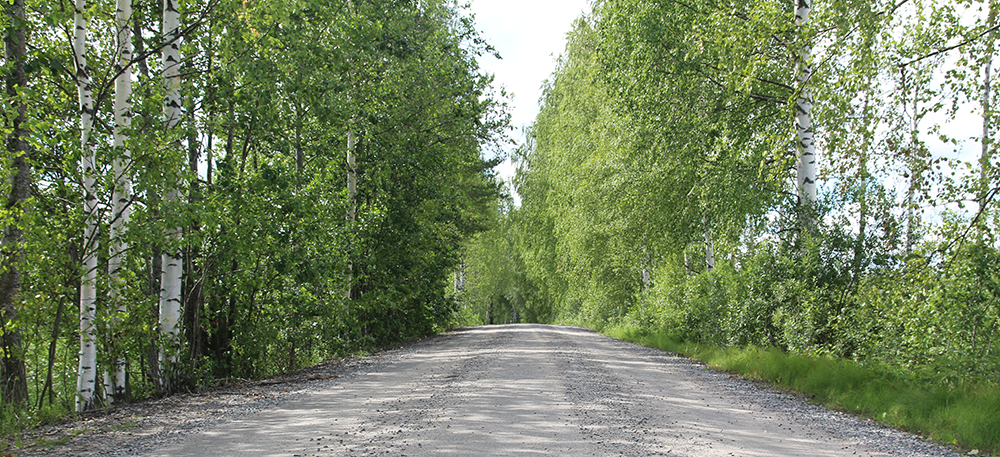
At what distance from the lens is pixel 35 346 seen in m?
7.18

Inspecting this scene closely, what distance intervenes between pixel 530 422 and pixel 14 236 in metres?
5.79

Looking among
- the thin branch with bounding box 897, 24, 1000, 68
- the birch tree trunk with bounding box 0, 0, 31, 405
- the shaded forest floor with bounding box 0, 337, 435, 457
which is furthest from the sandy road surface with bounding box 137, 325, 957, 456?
the thin branch with bounding box 897, 24, 1000, 68

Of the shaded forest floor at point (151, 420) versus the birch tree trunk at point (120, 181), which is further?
the birch tree trunk at point (120, 181)

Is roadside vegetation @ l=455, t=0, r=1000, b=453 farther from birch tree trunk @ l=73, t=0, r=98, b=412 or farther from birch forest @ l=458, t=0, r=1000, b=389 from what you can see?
birch tree trunk @ l=73, t=0, r=98, b=412

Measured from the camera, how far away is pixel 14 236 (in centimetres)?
656

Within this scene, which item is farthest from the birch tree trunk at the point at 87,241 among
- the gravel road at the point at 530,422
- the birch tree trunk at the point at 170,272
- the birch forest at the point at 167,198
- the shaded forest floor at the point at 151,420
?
the gravel road at the point at 530,422

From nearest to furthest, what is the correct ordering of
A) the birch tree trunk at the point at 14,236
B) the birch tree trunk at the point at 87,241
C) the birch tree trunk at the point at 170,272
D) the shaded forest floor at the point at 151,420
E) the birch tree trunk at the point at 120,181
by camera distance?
1. the shaded forest floor at the point at 151,420
2. the birch tree trunk at the point at 14,236
3. the birch tree trunk at the point at 87,241
4. the birch tree trunk at the point at 120,181
5. the birch tree trunk at the point at 170,272

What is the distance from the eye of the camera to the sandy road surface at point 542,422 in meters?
4.99

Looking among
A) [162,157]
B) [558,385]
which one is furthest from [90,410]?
[558,385]

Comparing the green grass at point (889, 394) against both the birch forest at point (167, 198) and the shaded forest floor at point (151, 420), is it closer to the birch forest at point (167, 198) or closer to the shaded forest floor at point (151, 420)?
the shaded forest floor at point (151, 420)

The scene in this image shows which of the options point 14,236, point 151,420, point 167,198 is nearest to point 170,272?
point 167,198

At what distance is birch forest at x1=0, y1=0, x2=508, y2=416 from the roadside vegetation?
617cm

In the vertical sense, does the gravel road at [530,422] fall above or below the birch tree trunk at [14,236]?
below

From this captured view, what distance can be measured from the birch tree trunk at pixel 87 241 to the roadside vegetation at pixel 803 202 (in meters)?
8.12
